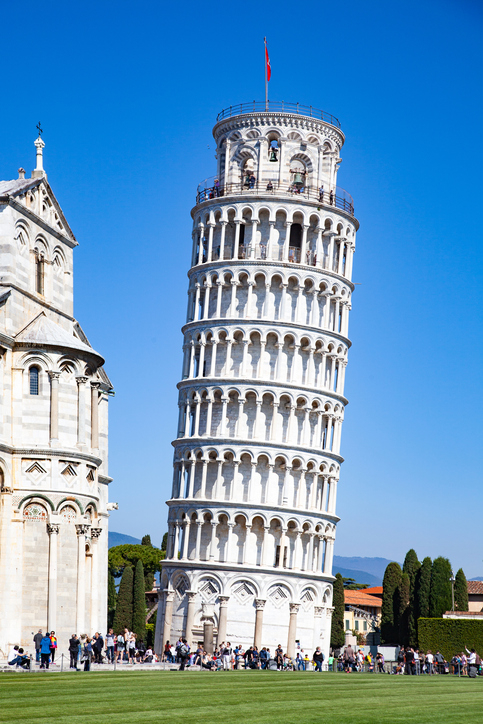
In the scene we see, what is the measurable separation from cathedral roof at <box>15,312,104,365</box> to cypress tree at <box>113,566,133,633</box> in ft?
171

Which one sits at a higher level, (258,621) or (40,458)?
(40,458)

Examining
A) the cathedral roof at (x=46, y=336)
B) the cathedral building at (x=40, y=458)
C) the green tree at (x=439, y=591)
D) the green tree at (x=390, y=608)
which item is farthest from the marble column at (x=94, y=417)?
the green tree at (x=390, y=608)

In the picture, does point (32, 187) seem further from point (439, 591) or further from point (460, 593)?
point (460, 593)

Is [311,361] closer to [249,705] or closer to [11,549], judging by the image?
[11,549]

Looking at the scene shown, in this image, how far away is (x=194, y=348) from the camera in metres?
78.2

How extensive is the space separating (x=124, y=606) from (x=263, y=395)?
2760cm

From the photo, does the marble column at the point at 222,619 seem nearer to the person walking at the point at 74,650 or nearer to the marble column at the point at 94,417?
the marble column at the point at 94,417

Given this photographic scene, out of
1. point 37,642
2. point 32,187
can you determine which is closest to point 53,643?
point 37,642

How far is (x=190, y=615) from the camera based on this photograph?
7338 centimetres

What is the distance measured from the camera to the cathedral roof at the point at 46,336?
1662 inches

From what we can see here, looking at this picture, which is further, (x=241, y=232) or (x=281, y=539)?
(x=241, y=232)

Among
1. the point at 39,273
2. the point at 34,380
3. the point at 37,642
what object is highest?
the point at 39,273

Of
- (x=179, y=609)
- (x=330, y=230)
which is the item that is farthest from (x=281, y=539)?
(x=330, y=230)

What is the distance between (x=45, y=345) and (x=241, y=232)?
127 ft
